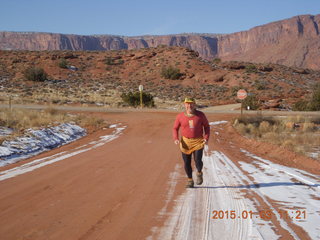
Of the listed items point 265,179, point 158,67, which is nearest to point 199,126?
point 265,179

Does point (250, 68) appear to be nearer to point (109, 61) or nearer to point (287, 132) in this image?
point (109, 61)

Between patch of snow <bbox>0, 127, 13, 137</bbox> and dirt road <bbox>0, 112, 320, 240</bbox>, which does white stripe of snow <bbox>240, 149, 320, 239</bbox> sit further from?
patch of snow <bbox>0, 127, 13, 137</bbox>

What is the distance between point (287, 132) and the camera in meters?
17.2

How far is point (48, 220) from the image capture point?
4.64 m

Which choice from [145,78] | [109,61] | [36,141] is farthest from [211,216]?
[109,61]

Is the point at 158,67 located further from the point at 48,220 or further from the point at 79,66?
the point at 48,220

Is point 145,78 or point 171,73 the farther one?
point 145,78

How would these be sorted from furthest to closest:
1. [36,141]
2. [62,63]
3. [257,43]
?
[257,43] < [62,63] < [36,141]

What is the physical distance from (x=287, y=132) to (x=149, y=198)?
1317cm

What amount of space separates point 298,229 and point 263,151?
777 cm

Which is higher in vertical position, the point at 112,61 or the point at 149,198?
the point at 112,61

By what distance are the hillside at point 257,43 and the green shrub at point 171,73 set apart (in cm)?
7470

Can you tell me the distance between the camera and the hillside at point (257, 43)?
5157 inches

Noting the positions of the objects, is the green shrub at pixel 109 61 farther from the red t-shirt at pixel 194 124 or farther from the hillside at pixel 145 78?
the red t-shirt at pixel 194 124
